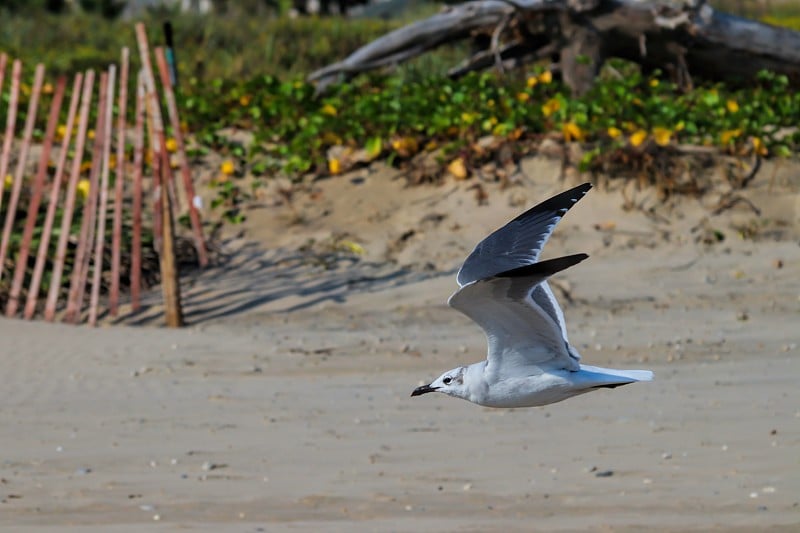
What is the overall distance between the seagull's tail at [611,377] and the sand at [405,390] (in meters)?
0.71

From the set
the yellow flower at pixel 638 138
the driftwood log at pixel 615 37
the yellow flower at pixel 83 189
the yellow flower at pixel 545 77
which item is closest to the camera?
the yellow flower at pixel 638 138

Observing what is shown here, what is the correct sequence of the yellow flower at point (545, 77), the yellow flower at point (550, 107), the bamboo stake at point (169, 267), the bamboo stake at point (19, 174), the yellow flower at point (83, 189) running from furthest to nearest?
the yellow flower at point (545, 77) → the yellow flower at point (550, 107) → the yellow flower at point (83, 189) → the bamboo stake at point (19, 174) → the bamboo stake at point (169, 267)

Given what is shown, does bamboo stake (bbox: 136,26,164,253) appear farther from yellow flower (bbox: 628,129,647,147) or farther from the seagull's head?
the seagull's head

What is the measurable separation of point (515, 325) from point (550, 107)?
7.33 meters

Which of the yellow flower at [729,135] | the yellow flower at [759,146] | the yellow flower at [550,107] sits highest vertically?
the yellow flower at [550,107]

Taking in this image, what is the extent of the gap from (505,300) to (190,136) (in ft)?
29.6

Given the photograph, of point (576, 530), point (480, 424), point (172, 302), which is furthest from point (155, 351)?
point (576, 530)

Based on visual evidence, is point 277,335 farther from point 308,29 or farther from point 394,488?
point 308,29

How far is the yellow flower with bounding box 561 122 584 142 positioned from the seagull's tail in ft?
22.1

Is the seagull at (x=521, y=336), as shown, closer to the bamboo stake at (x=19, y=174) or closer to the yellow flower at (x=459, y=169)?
the bamboo stake at (x=19, y=174)

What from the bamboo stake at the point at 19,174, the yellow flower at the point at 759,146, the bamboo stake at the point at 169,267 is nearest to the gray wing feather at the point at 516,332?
the bamboo stake at the point at 169,267

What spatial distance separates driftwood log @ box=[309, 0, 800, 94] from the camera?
533 inches

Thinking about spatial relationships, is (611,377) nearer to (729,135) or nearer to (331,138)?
(729,135)

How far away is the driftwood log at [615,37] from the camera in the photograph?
13.5m
